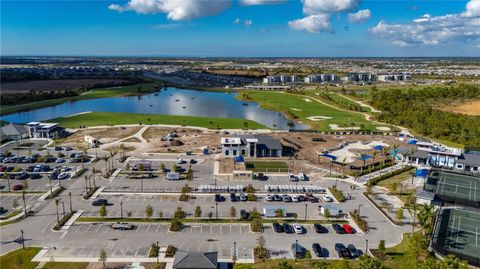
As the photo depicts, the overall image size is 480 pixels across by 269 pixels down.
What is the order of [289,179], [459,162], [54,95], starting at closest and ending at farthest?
1. [289,179]
2. [459,162]
3. [54,95]

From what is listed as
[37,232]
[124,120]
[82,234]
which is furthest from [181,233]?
[124,120]

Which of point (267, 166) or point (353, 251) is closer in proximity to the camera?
point (353, 251)

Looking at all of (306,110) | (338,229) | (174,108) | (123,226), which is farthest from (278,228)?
(174,108)

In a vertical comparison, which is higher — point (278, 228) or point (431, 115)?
point (431, 115)

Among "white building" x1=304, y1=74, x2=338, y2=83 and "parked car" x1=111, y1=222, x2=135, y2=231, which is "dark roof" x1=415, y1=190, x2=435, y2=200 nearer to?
"parked car" x1=111, y1=222, x2=135, y2=231

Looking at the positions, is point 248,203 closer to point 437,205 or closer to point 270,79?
point 437,205

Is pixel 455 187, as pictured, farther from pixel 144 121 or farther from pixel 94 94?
pixel 94 94

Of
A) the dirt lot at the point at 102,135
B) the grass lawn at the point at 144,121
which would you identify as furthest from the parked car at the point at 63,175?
the grass lawn at the point at 144,121
